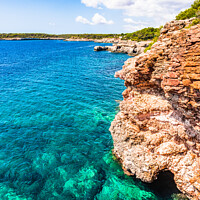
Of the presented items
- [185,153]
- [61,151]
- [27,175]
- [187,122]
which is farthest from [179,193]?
[27,175]

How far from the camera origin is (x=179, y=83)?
1156cm

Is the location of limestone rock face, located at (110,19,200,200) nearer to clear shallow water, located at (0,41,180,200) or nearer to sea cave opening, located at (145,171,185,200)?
sea cave opening, located at (145,171,185,200)

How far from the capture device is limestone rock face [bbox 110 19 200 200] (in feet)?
36.9

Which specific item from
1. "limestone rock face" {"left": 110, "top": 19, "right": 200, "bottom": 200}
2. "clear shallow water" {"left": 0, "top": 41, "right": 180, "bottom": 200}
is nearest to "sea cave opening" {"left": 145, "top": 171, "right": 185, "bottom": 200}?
"clear shallow water" {"left": 0, "top": 41, "right": 180, "bottom": 200}

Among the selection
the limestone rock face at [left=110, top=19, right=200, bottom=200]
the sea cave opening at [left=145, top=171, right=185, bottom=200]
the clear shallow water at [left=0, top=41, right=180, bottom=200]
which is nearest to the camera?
the limestone rock face at [left=110, top=19, right=200, bottom=200]

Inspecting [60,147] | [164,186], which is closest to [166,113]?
[164,186]

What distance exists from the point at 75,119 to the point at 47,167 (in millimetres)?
10896

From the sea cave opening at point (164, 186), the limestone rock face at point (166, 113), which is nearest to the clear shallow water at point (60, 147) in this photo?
the sea cave opening at point (164, 186)

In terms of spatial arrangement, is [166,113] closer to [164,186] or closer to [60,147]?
[164,186]

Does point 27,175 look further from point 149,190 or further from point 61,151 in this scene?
point 149,190

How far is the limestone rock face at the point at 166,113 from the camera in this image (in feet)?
36.9

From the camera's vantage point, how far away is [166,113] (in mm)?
14250

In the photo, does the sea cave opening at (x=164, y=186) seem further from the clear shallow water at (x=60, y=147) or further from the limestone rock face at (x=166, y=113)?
the limestone rock face at (x=166, y=113)

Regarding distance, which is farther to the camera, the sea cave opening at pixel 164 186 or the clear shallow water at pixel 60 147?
the clear shallow water at pixel 60 147
